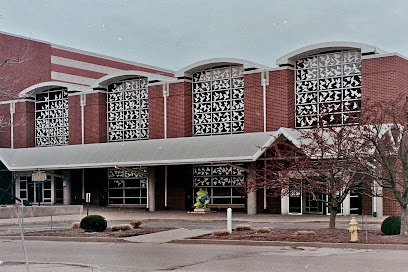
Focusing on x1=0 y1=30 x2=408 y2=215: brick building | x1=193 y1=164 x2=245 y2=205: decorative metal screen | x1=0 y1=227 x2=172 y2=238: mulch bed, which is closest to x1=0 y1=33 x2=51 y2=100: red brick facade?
x1=0 y1=30 x2=408 y2=215: brick building

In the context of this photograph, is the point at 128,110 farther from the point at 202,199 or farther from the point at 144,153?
the point at 202,199

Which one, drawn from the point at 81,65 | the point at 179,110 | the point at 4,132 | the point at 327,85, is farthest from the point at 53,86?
the point at 327,85

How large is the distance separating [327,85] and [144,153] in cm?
1246

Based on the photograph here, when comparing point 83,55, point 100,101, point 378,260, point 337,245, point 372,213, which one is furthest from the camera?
point 83,55

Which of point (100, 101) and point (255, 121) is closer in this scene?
point (255, 121)

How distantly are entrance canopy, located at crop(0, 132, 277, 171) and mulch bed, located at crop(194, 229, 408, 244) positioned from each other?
1099 cm

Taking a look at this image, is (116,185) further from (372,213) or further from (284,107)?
(372,213)

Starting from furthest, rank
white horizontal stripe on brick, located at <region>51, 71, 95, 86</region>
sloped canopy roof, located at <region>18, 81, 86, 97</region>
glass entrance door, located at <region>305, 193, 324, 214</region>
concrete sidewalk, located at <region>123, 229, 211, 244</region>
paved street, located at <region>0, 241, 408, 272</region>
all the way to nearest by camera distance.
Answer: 1. white horizontal stripe on brick, located at <region>51, 71, 95, 86</region>
2. sloped canopy roof, located at <region>18, 81, 86, 97</region>
3. glass entrance door, located at <region>305, 193, 324, 214</region>
4. concrete sidewalk, located at <region>123, 229, 211, 244</region>
5. paved street, located at <region>0, 241, 408, 272</region>

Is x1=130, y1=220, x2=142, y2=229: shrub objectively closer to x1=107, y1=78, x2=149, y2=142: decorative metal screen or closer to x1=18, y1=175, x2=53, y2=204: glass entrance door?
x1=107, y1=78, x2=149, y2=142: decorative metal screen

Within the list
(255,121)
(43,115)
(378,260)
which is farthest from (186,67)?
(378,260)

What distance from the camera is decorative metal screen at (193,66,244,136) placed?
1625 inches

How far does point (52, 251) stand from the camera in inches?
807

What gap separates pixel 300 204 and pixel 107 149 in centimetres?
1451

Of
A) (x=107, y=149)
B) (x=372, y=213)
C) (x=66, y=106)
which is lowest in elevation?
(x=372, y=213)
